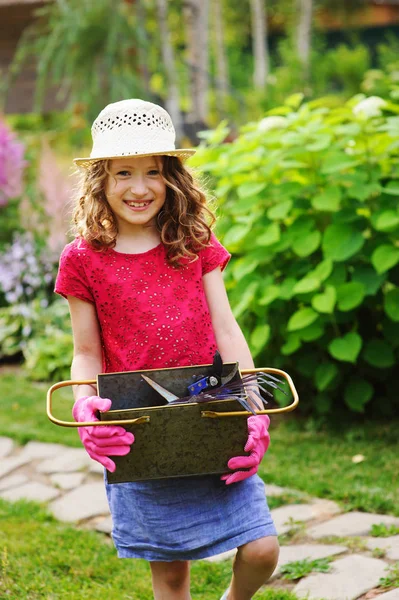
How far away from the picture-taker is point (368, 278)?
12.1 feet

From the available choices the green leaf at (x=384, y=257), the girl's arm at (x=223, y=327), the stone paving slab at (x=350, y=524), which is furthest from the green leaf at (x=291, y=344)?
the girl's arm at (x=223, y=327)

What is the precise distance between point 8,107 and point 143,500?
702cm

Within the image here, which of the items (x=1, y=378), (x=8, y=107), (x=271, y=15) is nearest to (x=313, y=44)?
(x=271, y=15)

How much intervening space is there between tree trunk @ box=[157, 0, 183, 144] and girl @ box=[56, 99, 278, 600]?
16.6ft

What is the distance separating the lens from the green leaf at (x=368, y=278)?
143 inches

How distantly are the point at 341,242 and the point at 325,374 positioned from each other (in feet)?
2.10

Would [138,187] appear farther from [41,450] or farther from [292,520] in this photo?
[41,450]

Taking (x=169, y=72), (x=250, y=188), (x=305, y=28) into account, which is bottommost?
(x=250, y=188)

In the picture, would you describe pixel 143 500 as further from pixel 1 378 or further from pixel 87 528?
pixel 1 378

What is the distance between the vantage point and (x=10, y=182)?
700 cm

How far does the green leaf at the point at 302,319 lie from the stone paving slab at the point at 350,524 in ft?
3.07

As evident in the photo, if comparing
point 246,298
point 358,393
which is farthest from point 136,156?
point 358,393

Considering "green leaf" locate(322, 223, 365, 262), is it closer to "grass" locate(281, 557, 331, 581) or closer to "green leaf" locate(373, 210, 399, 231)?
"green leaf" locate(373, 210, 399, 231)

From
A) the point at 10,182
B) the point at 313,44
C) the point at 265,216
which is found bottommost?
the point at 265,216
